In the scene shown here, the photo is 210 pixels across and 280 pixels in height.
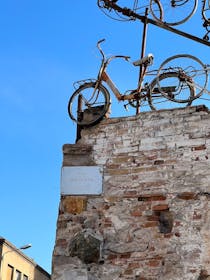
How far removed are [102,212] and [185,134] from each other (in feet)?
4.24

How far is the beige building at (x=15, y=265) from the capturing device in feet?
77.8

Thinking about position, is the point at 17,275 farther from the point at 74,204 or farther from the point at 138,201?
the point at 138,201

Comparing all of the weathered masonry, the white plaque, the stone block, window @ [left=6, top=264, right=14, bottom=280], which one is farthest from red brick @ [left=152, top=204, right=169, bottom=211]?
window @ [left=6, top=264, right=14, bottom=280]

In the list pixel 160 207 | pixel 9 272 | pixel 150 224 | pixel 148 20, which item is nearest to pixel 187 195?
pixel 160 207

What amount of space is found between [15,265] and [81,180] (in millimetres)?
19818

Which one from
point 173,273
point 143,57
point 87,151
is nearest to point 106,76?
point 143,57

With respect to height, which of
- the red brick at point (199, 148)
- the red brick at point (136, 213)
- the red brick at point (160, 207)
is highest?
the red brick at point (199, 148)

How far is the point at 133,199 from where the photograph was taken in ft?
19.7

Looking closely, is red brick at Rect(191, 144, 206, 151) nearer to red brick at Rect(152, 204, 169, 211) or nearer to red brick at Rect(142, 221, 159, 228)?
red brick at Rect(152, 204, 169, 211)

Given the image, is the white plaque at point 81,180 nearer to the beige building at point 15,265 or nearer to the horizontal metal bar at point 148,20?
the horizontal metal bar at point 148,20

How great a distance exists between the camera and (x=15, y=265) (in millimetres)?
25016

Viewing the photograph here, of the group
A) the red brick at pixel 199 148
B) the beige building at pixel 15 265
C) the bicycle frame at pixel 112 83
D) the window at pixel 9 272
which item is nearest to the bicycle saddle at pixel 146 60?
the bicycle frame at pixel 112 83

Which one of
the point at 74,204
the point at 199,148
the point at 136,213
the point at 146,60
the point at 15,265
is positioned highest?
the point at 146,60

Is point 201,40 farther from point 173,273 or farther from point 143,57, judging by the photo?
point 173,273
